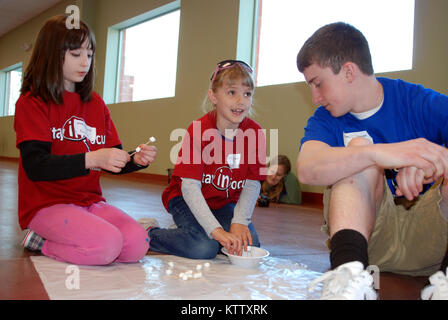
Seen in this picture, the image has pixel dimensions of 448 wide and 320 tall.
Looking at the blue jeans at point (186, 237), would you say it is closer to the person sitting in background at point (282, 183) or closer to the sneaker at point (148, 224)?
the sneaker at point (148, 224)

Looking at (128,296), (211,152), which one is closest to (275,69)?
(211,152)

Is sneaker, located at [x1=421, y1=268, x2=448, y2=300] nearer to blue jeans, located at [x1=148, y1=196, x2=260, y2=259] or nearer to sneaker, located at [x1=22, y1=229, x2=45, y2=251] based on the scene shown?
blue jeans, located at [x1=148, y1=196, x2=260, y2=259]

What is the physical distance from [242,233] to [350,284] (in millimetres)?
724

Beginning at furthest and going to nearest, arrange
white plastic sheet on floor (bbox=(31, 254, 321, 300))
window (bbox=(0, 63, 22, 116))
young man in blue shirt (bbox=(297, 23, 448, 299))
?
window (bbox=(0, 63, 22, 116)), white plastic sheet on floor (bbox=(31, 254, 321, 300)), young man in blue shirt (bbox=(297, 23, 448, 299))

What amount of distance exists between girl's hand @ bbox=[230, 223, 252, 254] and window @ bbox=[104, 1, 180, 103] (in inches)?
172

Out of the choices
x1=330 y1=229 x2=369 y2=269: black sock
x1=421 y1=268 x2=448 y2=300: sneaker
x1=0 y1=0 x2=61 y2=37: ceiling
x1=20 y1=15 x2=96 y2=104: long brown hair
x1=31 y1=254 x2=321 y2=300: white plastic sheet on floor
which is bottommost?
x1=31 y1=254 x2=321 y2=300: white plastic sheet on floor

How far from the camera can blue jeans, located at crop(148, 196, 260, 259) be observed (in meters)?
1.54

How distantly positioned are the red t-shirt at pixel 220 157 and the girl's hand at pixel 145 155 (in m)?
0.14

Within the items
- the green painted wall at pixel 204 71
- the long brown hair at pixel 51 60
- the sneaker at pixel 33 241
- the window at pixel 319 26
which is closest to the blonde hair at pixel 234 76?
the long brown hair at pixel 51 60


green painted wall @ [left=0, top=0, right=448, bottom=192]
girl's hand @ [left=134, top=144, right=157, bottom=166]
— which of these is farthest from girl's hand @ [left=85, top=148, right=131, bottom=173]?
green painted wall @ [left=0, top=0, right=448, bottom=192]

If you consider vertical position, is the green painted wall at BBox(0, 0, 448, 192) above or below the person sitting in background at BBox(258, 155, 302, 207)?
above

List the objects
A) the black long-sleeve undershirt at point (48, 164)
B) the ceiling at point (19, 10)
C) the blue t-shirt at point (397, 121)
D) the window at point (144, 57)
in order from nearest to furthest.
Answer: the blue t-shirt at point (397, 121)
the black long-sleeve undershirt at point (48, 164)
the window at point (144, 57)
the ceiling at point (19, 10)

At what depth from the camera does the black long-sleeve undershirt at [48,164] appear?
130 centimetres

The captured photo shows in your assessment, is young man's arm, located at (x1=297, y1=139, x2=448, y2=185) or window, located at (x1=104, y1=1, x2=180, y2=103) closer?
young man's arm, located at (x1=297, y1=139, x2=448, y2=185)
